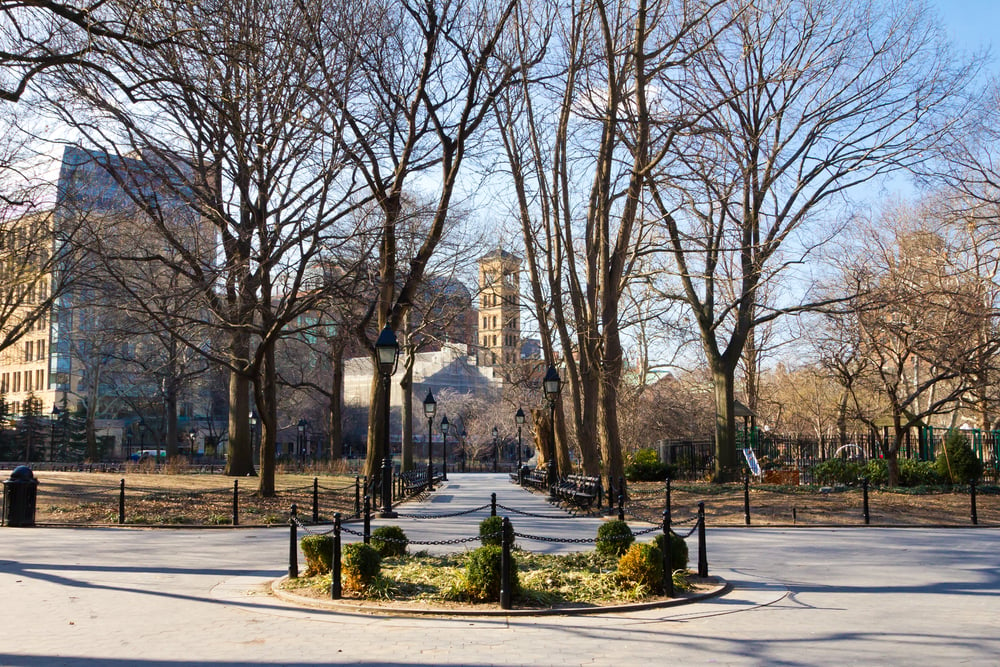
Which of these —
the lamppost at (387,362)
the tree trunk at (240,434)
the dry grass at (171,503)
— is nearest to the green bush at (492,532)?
the lamppost at (387,362)

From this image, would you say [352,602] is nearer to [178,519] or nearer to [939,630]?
[939,630]

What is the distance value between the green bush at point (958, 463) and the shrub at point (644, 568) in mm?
19623

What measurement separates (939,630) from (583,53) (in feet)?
63.6

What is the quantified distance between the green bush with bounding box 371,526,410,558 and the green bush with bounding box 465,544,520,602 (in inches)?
82.3

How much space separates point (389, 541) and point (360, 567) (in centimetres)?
Answer: 173

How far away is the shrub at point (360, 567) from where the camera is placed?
10242 mm

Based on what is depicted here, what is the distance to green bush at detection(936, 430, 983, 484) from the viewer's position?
26641mm

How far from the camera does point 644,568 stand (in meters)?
10.5

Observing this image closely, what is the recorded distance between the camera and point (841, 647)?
8.10 metres

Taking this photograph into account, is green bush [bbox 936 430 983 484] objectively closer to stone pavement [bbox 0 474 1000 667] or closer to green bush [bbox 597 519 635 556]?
stone pavement [bbox 0 474 1000 667]

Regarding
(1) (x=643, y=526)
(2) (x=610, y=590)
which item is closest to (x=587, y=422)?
(1) (x=643, y=526)

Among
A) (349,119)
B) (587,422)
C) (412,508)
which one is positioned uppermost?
(349,119)

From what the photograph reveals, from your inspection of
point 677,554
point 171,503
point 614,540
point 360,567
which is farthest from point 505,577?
point 171,503

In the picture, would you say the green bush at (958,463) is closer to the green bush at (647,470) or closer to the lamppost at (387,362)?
the green bush at (647,470)
